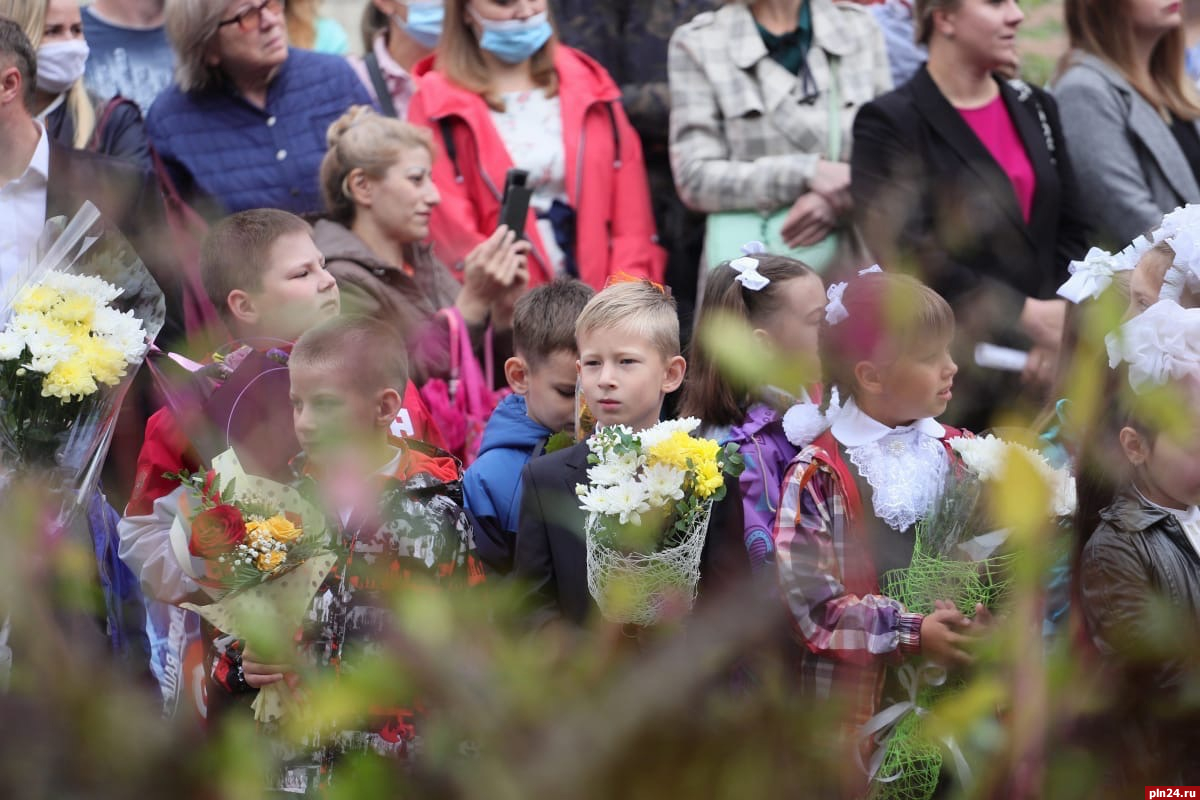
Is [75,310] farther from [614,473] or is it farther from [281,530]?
[614,473]

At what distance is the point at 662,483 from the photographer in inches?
114

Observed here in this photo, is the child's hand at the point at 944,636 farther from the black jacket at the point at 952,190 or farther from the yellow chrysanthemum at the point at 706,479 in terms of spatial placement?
the black jacket at the point at 952,190

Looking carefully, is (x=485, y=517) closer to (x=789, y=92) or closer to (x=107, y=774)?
(x=789, y=92)

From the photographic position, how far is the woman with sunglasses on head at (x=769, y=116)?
16.9 ft

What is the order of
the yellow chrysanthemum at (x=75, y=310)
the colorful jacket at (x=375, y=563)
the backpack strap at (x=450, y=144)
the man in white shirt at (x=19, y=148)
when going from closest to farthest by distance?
the colorful jacket at (x=375, y=563), the yellow chrysanthemum at (x=75, y=310), the man in white shirt at (x=19, y=148), the backpack strap at (x=450, y=144)

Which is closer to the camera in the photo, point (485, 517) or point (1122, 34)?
point (485, 517)

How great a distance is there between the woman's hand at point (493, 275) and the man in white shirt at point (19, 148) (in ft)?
4.23

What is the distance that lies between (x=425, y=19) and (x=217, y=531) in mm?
3286

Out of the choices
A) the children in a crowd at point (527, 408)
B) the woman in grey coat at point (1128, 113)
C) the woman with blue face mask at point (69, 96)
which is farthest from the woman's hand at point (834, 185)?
the woman with blue face mask at point (69, 96)

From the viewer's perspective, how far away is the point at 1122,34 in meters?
5.39

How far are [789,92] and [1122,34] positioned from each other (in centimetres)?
121

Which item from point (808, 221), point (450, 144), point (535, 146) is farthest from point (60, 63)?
point (808, 221)

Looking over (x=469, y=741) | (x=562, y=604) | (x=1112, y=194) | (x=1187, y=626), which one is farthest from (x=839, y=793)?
(x=1112, y=194)

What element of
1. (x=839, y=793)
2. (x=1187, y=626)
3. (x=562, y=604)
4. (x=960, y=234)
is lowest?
(x=960, y=234)
